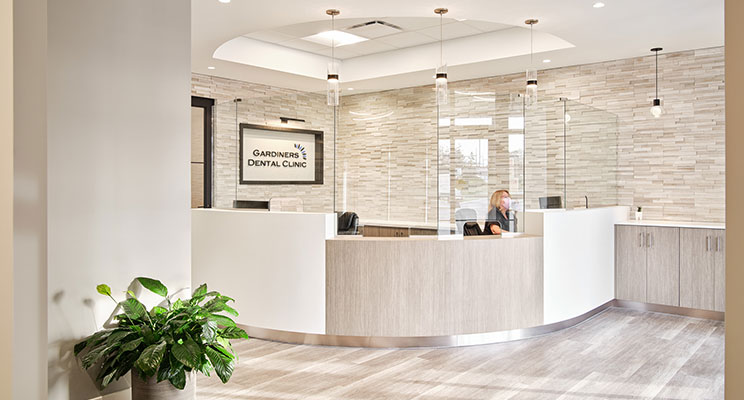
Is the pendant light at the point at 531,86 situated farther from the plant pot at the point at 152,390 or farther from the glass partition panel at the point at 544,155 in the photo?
the plant pot at the point at 152,390

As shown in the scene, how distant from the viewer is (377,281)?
434 cm

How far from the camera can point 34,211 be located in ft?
6.81

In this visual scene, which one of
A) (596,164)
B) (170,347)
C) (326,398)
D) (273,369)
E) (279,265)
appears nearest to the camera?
(170,347)

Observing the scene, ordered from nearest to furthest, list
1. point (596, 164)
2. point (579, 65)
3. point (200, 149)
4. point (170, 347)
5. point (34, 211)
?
point (34, 211) → point (170, 347) → point (596, 164) → point (579, 65) → point (200, 149)

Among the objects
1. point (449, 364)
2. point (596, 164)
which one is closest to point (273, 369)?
point (449, 364)

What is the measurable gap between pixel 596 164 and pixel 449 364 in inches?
127

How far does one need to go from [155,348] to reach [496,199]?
9.91 ft

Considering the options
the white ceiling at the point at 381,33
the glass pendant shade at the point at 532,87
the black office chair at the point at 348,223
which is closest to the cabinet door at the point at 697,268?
the glass pendant shade at the point at 532,87

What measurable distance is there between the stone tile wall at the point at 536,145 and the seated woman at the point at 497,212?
0.28ft

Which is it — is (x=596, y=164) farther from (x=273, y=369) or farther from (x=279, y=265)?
(x=273, y=369)

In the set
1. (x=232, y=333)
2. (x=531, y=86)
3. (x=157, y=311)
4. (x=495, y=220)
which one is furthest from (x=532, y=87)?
(x=157, y=311)

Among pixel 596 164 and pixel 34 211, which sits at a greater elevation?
pixel 596 164

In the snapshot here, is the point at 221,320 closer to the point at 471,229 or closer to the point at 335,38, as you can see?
the point at 471,229

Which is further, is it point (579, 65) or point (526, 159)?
point (579, 65)
